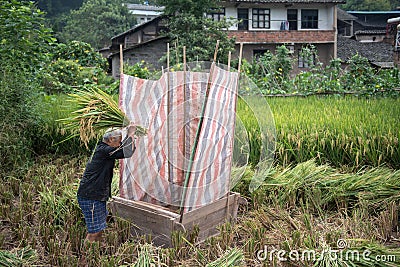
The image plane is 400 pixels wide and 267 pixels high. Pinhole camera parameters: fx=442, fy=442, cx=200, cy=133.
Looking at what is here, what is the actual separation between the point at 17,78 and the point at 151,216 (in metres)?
3.51

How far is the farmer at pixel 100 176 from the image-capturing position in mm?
3490

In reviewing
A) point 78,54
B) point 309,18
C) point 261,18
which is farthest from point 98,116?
point 309,18

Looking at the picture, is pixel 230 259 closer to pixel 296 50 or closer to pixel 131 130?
pixel 131 130

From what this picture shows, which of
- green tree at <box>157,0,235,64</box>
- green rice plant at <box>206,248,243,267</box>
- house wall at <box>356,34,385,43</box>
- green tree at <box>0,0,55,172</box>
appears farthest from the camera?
house wall at <box>356,34,385,43</box>

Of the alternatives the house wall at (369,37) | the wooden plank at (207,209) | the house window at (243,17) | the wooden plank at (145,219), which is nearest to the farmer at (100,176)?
the wooden plank at (145,219)

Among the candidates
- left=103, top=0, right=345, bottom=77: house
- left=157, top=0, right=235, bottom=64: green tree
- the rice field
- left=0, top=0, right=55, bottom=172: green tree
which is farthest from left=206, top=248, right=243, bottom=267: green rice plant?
left=103, top=0, right=345, bottom=77: house

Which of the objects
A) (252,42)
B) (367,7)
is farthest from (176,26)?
(367,7)

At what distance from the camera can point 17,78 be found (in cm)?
603

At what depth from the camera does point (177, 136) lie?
3711 mm

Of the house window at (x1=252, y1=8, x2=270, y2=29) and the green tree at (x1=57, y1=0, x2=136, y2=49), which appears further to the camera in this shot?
the green tree at (x1=57, y1=0, x2=136, y2=49)

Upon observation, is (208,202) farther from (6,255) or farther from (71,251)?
(6,255)

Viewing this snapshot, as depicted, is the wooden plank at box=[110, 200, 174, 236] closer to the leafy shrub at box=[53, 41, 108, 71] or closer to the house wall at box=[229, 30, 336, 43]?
the leafy shrub at box=[53, 41, 108, 71]

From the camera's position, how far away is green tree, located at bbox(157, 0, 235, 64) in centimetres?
1711

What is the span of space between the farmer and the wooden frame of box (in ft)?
0.94
